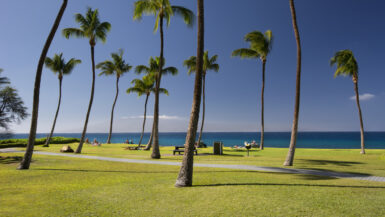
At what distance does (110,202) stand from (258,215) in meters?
3.63

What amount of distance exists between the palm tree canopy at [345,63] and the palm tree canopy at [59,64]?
31.0 m

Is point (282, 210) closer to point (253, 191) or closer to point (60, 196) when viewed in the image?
point (253, 191)

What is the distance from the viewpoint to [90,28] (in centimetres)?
2036

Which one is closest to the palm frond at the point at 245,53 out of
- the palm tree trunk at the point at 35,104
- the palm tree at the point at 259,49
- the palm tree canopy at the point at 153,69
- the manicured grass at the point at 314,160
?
the palm tree at the point at 259,49

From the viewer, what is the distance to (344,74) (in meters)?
23.1

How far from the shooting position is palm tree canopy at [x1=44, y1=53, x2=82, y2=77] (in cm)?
2966

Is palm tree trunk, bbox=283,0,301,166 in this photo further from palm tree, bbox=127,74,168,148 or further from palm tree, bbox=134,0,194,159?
palm tree, bbox=127,74,168,148

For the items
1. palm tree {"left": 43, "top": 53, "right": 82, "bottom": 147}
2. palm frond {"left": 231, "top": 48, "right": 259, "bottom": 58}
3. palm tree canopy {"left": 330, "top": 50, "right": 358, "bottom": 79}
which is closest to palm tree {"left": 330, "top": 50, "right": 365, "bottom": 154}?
palm tree canopy {"left": 330, "top": 50, "right": 358, "bottom": 79}

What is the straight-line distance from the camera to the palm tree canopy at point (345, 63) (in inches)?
872

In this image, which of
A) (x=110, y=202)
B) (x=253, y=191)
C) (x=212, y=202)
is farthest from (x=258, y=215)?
(x=110, y=202)

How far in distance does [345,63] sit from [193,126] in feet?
72.3

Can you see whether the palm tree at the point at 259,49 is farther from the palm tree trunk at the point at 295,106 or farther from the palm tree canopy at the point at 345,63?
the palm tree trunk at the point at 295,106

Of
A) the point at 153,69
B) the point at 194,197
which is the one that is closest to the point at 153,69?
the point at 153,69

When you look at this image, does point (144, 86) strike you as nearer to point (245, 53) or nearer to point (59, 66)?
point (59, 66)
